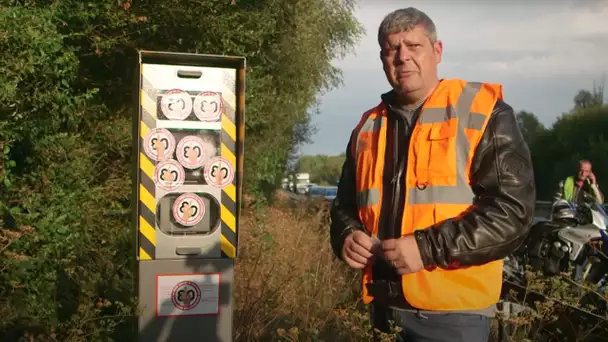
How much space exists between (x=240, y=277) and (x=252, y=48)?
363 centimetres

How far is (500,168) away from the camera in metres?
2.70

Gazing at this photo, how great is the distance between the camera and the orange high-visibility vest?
2742mm

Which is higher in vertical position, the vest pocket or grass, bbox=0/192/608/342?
the vest pocket

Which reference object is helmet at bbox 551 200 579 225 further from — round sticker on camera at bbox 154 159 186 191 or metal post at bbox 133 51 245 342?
A: round sticker on camera at bbox 154 159 186 191

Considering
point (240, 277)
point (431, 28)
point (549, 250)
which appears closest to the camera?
point (431, 28)

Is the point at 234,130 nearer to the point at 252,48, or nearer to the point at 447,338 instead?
the point at 447,338

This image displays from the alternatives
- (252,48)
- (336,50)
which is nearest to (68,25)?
(252,48)

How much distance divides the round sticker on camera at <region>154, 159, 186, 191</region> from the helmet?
19.2ft

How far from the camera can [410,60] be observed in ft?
9.38

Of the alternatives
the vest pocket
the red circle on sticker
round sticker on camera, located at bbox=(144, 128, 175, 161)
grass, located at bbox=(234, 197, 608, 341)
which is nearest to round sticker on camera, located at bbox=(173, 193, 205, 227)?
round sticker on camera, located at bbox=(144, 128, 175, 161)

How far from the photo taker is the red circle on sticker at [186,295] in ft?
19.2

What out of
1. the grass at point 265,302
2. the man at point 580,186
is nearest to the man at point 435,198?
the grass at point 265,302

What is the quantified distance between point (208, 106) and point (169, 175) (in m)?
0.56

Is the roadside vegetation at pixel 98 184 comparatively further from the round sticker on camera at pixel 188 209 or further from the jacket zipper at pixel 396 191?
the jacket zipper at pixel 396 191
